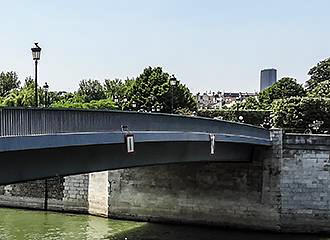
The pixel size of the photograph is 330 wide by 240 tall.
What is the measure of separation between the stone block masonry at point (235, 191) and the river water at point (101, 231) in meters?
0.75

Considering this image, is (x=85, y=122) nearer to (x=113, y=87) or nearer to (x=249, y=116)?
(x=249, y=116)

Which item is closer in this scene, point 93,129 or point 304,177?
point 93,129

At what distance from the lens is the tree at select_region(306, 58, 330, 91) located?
78.7 meters

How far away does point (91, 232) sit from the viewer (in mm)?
23672

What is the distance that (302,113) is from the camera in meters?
37.6

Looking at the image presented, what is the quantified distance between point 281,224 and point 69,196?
11.0 meters

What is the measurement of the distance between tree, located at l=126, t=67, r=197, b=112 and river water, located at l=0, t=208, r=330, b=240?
2663 cm

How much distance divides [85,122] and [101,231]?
1113 centimetres

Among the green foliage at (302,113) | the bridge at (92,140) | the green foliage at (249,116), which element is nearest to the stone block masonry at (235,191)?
the bridge at (92,140)

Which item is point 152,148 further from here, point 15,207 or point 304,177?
point 15,207

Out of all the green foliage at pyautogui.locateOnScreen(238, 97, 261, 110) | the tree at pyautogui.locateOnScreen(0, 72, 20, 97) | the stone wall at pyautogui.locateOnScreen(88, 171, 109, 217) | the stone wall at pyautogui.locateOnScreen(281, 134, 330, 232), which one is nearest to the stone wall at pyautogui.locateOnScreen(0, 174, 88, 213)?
the stone wall at pyautogui.locateOnScreen(88, 171, 109, 217)

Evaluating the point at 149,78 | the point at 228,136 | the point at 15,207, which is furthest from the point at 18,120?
the point at 149,78

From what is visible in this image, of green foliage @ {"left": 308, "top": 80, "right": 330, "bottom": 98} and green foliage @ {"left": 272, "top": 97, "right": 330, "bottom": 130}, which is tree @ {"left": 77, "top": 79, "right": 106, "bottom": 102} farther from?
green foliage @ {"left": 272, "top": 97, "right": 330, "bottom": 130}

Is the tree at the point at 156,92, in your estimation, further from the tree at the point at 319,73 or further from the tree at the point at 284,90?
the tree at the point at 319,73
